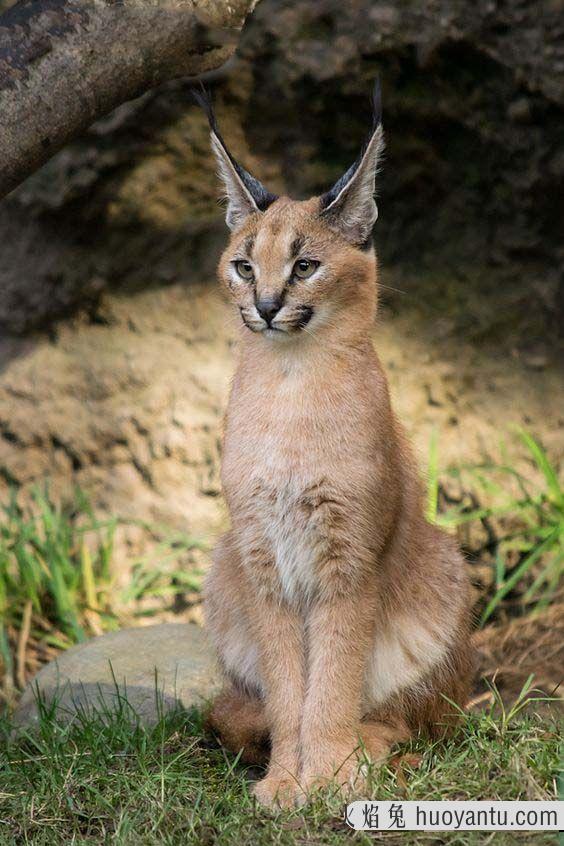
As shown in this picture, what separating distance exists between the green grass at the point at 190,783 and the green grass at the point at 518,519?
6.64 ft

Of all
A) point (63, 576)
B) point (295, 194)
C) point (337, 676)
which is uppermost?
point (295, 194)

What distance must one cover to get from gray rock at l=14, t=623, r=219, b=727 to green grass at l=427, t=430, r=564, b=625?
1797 millimetres

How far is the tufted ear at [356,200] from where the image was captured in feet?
12.8

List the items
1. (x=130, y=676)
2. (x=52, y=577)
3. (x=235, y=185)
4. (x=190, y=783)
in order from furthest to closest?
(x=52, y=577) → (x=130, y=676) → (x=235, y=185) → (x=190, y=783)

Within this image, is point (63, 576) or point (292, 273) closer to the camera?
point (292, 273)

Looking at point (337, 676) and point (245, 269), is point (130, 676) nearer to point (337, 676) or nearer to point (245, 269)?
point (337, 676)

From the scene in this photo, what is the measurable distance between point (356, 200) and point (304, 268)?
0.34 meters

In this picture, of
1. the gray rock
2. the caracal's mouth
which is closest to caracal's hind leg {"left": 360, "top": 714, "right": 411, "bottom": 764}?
the gray rock

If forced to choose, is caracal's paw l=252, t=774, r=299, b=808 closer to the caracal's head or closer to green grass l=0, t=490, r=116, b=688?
the caracal's head

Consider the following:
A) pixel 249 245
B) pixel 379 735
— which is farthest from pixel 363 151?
pixel 379 735

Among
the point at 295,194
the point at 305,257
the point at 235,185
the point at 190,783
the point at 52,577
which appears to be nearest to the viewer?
the point at 305,257

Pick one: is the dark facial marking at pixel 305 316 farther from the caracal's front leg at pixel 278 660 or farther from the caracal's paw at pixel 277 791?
the caracal's paw at pixel 277 791

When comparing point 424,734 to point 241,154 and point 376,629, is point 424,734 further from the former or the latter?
point 241,154

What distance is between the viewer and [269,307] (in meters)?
3.75
